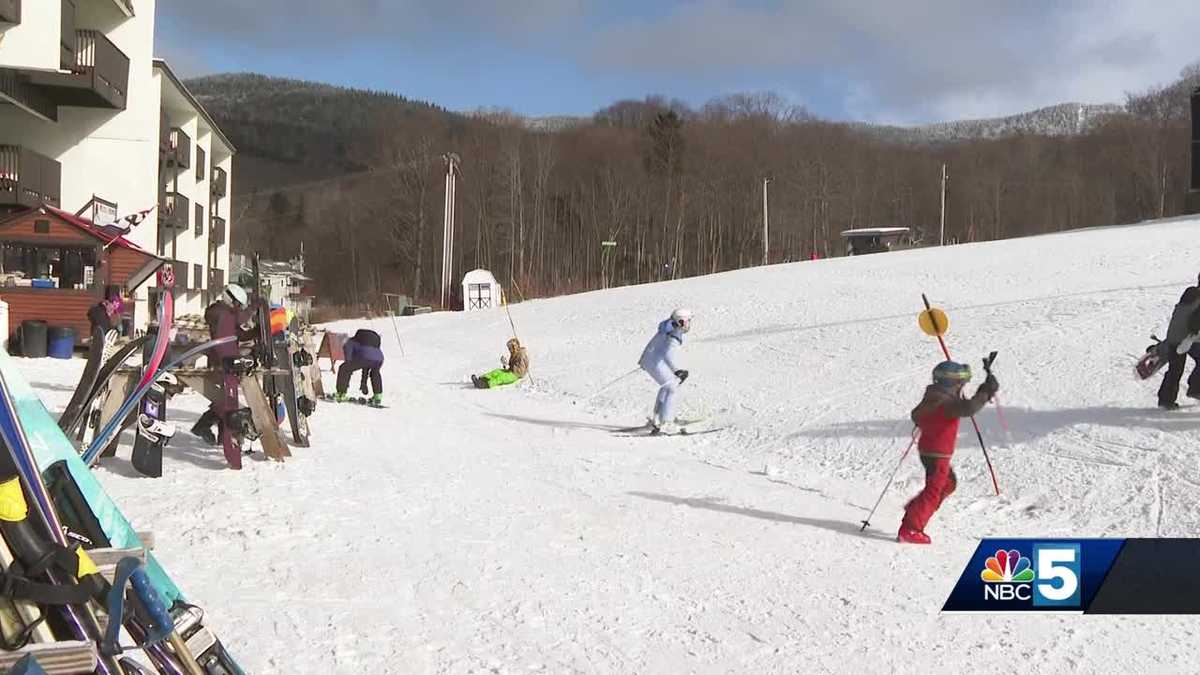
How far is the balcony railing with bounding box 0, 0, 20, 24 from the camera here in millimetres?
18609

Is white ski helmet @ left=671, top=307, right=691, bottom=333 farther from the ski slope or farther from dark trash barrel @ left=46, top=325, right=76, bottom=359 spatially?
dark trash barrel @ left=46, top=325, right=76, bottom=359

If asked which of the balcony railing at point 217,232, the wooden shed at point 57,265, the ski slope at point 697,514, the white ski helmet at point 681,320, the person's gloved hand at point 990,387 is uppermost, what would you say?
the balcony railing at point 217,232

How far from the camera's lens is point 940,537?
6.82 meters

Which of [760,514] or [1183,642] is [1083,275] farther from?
[1183,642]

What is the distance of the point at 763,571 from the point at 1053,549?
2.04m

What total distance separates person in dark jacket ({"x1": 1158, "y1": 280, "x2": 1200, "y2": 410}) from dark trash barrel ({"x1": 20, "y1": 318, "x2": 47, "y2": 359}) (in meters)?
19.9

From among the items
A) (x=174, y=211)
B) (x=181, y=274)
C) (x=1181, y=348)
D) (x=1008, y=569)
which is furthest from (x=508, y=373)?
(x=181, y=274)

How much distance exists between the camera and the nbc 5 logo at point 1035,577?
5262mm

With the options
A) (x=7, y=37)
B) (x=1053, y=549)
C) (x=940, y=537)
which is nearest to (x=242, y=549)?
(x=940, y=537)

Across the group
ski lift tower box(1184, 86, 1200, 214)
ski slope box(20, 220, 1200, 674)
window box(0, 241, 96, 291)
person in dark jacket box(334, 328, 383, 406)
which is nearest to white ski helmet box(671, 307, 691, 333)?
ski slope box(20, 220, 1200, 674)

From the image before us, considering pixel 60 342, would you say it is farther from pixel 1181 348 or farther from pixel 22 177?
pixel 1181 348

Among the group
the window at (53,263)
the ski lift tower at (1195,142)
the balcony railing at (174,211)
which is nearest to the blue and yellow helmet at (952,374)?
the window at (53,263)

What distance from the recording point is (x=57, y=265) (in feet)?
74.3

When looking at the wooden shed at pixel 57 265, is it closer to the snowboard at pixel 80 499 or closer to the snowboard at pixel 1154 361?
the snowboard at pixel 80 499
